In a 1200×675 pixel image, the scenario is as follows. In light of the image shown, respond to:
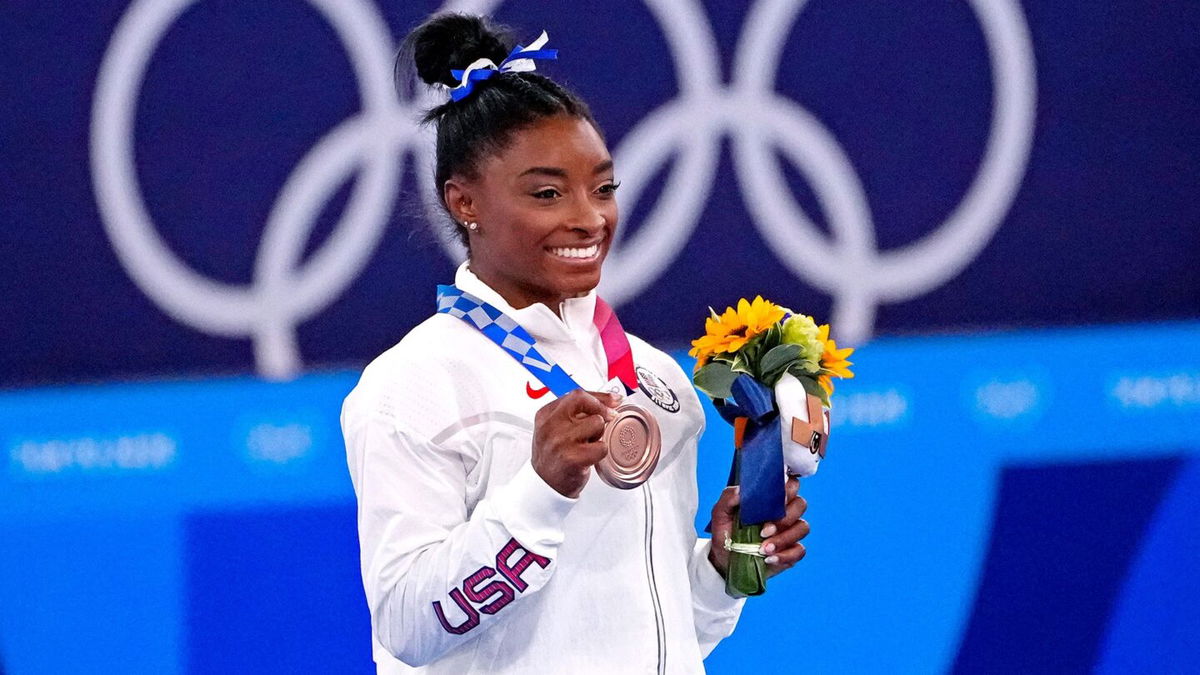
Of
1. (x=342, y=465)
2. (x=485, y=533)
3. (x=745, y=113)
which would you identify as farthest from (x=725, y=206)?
(x=485, y=533)

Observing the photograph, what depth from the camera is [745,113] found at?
4.78 metres

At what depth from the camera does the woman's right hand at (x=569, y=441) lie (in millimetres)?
2008

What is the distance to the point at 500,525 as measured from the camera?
6.65ft

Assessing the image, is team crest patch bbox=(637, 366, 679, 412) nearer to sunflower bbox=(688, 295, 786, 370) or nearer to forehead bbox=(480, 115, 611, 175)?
sunflower bbox=(688, 295, 786, 370)

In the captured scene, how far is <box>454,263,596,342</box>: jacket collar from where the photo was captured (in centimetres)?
231

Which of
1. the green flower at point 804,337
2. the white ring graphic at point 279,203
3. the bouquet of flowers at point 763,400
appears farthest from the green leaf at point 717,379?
the white ring graphic at point 279,203

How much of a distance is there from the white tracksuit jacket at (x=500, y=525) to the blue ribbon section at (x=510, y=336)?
13 millimetres

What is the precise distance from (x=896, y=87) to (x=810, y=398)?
2750 millimetres

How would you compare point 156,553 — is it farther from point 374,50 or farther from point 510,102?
point 510,102

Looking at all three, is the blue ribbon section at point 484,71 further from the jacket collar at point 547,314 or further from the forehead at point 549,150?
the jacket collar at point 547,314

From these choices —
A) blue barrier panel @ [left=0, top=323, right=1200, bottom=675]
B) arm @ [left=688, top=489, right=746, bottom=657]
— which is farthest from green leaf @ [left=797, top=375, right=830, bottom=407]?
blue barrier panel @ [left=0, top=323, right=1200, bottom=675]

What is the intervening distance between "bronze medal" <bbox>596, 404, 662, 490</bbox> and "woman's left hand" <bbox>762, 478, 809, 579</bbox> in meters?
0.33

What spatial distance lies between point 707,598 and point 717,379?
36 centimetres

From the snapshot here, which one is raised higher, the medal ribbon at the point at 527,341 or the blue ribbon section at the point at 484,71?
the blue ribbon section at the point at 484,71
